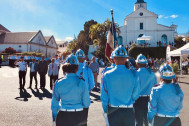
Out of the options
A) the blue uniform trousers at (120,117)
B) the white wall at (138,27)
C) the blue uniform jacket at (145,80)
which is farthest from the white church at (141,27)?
the blue uniform trousers at (120,117)

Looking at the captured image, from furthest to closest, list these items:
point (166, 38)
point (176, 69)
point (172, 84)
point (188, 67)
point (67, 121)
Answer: point (166, 38) < point (188, 67) < point (176, 69) < point (172, 84) < point (67, 121)

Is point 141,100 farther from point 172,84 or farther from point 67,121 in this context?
point 67,121

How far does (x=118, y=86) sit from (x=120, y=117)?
1.60 feet

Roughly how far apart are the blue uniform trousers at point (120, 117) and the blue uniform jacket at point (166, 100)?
0.36 m

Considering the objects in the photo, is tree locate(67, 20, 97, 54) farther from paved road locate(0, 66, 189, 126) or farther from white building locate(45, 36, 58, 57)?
paved road locate(0, 66, 189, 126)

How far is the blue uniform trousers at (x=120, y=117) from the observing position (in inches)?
114

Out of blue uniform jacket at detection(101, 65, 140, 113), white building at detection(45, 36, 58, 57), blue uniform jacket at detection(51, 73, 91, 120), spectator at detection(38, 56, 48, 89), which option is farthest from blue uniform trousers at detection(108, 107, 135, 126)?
white building at detection(45, 36, 58, 57)

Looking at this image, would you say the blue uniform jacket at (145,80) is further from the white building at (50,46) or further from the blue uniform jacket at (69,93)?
the white building at (50,46)

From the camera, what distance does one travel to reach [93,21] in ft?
207

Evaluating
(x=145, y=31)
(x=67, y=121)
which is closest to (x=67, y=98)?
(x=67, y=121)

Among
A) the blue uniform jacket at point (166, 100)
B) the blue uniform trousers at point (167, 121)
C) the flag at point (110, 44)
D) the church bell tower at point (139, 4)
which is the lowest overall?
the blue uniform trousers at point (167, 121)

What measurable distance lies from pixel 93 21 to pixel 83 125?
62.2m

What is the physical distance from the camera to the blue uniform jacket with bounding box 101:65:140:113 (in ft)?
9.68

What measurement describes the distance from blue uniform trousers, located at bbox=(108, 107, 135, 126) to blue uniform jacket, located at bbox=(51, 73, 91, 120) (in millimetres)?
476
